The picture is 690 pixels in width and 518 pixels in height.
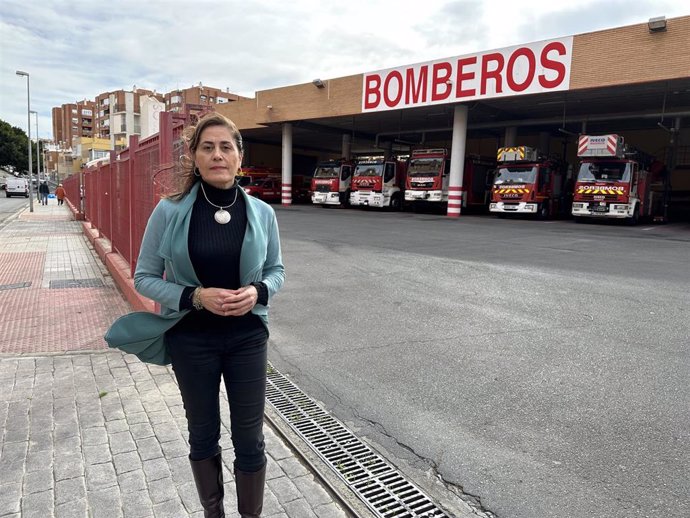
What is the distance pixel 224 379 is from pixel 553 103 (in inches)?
1097

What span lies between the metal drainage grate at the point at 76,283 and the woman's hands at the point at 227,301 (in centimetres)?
699

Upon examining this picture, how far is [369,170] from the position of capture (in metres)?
29.5

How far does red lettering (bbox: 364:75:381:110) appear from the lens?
2739 centimetres

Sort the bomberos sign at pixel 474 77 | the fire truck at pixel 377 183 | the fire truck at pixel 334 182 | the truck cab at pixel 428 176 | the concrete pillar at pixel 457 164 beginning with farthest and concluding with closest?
the fire truck at pixel 334 182 < the fire truck at pixel 377 183 < the truck cab at pixel 428 176 < the concrete pillar at pixel 457 164 < the bomberos sign at pixel 474 77

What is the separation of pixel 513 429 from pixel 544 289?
4619 millimetres

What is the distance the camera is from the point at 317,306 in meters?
6.88

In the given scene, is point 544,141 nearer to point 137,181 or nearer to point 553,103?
point 553,103

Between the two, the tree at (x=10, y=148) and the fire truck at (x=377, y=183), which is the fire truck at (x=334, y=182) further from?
the tree at (x=10, y=148)

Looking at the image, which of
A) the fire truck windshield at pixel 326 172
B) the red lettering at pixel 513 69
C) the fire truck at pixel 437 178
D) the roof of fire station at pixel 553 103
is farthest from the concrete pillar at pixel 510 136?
the fire truck windshield at pixel 326 172

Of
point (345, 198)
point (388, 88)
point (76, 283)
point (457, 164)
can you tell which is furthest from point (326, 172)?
point (76, 283)

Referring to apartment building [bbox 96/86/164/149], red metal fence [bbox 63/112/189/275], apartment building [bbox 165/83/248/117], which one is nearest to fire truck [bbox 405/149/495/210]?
red metal fence [bbox 63/112/189/275]

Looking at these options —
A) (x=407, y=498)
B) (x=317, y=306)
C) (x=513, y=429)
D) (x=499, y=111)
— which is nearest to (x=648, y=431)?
(x=513, y=429)

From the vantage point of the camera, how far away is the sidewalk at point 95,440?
263cm

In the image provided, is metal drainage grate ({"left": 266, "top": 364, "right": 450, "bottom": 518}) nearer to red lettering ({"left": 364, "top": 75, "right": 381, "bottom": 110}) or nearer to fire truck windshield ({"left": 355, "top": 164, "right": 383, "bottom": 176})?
red lettering ({"left": 364, "top": 75, "right": 381, "bottom": 110})
